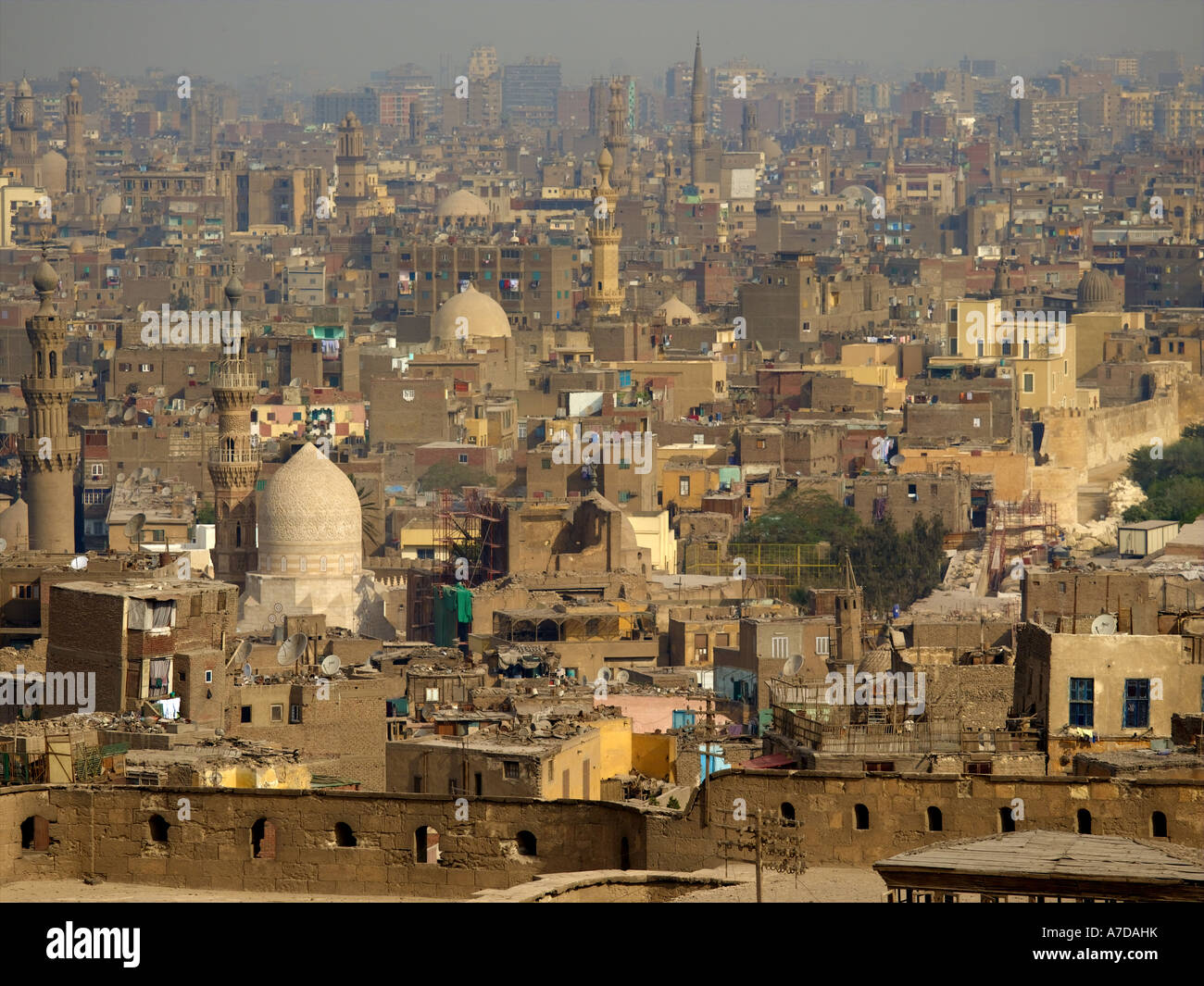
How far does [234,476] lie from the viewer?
4222cm

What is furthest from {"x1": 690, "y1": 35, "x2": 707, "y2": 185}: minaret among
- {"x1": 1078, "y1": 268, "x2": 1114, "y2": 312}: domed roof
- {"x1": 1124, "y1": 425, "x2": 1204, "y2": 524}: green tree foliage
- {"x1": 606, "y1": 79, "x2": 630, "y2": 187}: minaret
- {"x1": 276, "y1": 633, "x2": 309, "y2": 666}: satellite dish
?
{"x1": 276, "y1": 633, "x2": 309, "y2": 666}: satellite dish

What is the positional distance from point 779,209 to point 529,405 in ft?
233

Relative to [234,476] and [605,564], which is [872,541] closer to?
[605,564]

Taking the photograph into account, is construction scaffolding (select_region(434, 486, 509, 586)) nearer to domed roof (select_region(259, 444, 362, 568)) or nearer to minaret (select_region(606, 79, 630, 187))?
domed roof (select_region(259, 444, 362, 568))

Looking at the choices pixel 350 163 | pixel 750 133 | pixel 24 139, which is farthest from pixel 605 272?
pixel 750 133

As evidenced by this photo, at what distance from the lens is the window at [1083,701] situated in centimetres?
1892

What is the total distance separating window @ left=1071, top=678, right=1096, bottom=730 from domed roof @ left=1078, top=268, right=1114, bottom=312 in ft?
215

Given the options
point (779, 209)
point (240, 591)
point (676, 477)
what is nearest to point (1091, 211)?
point (779, 209)

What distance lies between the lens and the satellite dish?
28.3m

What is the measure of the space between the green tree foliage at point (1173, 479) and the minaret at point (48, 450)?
15.6 m

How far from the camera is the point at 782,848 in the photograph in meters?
15.0

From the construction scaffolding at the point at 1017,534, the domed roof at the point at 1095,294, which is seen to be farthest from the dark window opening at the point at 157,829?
the domed roof at the point at 1095,294
